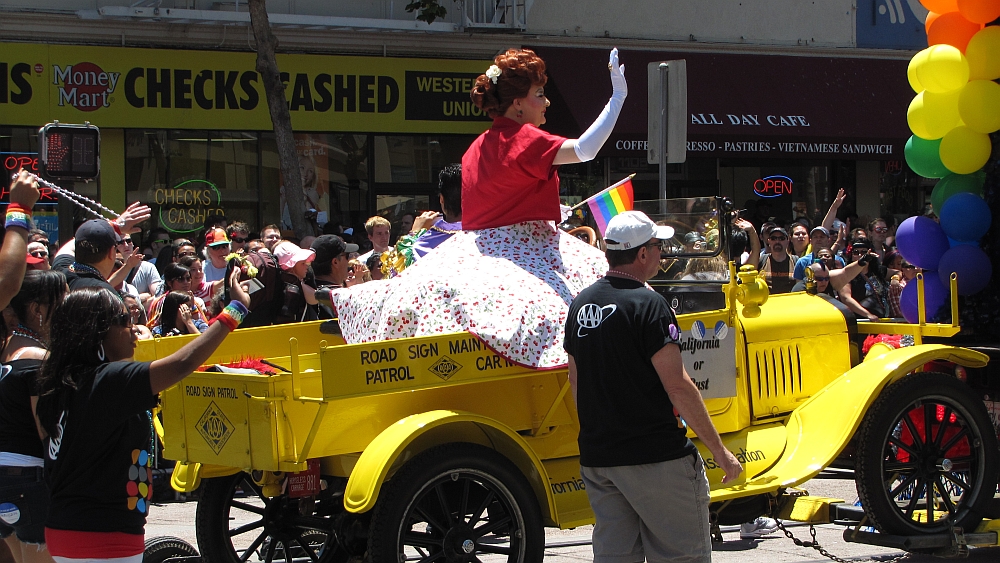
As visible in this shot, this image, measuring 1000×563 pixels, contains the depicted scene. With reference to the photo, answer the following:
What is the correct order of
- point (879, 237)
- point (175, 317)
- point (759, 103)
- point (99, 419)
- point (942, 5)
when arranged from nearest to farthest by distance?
point (99, 419) → point (942, 5) → point (175, 317) → point (879, 237) → point (759, 103)

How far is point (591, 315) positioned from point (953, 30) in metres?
3.63

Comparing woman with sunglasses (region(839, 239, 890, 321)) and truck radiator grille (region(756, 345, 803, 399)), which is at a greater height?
woman with sunglasses (region(839, 239, 890, 321))

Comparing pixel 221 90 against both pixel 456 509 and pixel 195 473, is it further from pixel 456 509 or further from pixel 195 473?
pixel 456 509

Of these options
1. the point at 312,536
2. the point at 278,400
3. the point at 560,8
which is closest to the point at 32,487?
the point at 278,400

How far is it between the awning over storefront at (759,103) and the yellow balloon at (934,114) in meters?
9.47

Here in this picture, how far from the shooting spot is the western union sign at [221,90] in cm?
1424

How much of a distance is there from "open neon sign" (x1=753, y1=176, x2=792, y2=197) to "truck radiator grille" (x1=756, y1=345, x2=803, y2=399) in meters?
12.8

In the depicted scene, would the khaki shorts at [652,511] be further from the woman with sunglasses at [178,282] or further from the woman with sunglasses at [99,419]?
the woman with sunglasses at [178,282]

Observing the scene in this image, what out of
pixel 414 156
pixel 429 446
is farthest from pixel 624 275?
pixel 414 156

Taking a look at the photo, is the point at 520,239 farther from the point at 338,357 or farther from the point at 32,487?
the point at 32,487

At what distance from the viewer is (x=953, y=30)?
253 inches

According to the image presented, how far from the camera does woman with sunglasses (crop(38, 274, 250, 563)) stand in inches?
136

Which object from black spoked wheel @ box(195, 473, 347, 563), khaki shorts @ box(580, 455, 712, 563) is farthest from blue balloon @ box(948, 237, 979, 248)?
black spoked wheel @ box(195, 473, 347, 563)

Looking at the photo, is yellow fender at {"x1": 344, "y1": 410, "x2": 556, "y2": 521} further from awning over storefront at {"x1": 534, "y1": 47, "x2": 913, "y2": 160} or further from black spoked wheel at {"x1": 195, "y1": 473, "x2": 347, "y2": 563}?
awning over storefront at {"x1": 534, "y1": 47, "x2": 913, "y2": 160}
